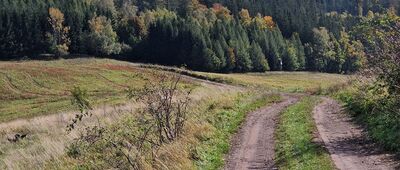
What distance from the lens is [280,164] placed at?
14.1 m

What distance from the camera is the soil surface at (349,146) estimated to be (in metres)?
13.1

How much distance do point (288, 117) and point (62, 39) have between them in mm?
105462

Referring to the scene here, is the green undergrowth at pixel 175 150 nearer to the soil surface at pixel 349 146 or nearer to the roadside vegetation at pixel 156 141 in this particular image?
the roadside vegetation at pixel 156 141

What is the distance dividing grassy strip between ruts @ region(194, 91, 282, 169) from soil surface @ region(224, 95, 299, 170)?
304 millimetres

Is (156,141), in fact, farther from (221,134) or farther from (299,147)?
(299,147)

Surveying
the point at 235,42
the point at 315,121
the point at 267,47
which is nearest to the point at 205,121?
the point at 315,121

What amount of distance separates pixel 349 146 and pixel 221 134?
552 centimetres

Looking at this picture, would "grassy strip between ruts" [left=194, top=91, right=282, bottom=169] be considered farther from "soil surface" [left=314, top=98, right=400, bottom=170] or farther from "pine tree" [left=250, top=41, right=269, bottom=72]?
"pine tree" [left=250, top=41, right=269, bottom=72]

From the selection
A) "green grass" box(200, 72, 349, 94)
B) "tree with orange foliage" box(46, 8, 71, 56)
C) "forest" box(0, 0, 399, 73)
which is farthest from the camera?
"tree with orange foliage" box(46, 8, 71, 56)

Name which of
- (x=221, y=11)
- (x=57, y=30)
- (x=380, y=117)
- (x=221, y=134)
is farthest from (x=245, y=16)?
(x=380, y=117)

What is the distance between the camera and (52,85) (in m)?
76.8

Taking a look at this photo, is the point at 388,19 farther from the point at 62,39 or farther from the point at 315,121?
the point at 62,39

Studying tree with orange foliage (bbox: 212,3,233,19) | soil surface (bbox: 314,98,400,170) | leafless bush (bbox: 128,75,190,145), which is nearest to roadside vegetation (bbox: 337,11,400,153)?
soil surface (bbox: 314,98,400,170)

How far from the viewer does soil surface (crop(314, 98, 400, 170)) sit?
43.0 ft
